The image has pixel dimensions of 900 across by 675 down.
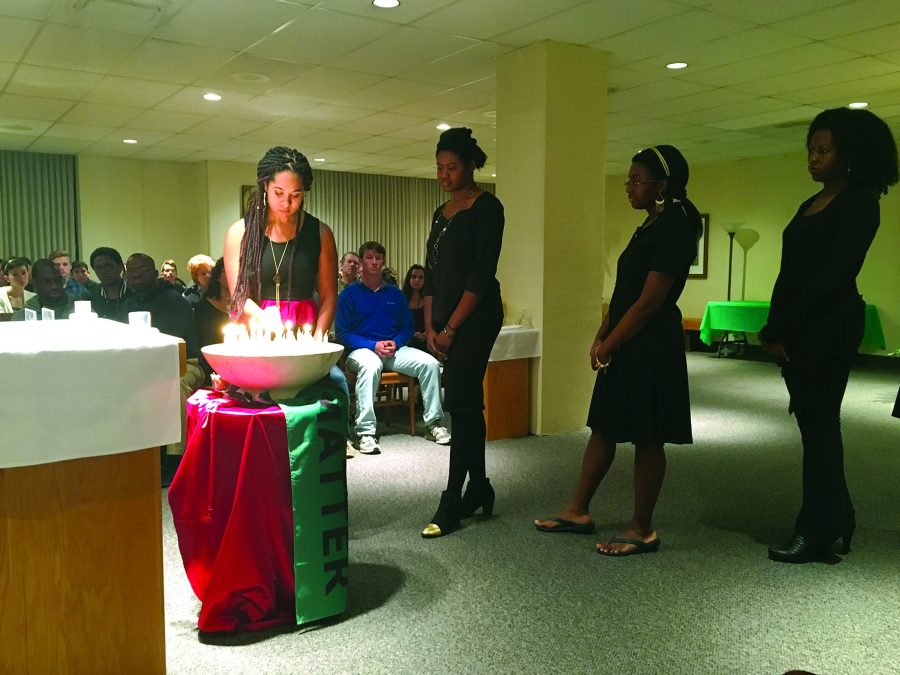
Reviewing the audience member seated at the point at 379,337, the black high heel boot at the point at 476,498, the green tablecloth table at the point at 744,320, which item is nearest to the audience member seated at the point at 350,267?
the audience member seated at the point at 379,337

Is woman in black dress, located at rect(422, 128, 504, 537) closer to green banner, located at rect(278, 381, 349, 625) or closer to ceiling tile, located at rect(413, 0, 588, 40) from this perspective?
green banner, located at rect(278, 381, 349, 625)

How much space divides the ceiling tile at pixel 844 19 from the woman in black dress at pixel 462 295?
2653 mm

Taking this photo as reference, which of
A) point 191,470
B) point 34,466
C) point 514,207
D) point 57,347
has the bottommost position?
point 191,470

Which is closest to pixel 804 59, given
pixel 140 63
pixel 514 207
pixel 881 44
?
pixel 881 44

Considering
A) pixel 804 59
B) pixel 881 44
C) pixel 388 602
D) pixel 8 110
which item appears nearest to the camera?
pixel 388 602

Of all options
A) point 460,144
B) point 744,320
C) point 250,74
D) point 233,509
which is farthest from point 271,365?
point 744,320

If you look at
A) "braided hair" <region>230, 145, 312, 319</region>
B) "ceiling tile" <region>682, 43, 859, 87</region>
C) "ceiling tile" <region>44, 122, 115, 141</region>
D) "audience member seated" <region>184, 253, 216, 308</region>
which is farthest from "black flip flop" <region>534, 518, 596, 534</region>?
"ceiling tile" <region>44, 122, 115, 141</region>

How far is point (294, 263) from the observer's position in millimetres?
2305

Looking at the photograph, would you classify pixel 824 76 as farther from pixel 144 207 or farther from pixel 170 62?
pixel 144 207

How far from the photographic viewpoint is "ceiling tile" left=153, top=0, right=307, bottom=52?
399 centimetres

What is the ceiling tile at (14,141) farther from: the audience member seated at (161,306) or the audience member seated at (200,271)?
the audience member seated at (161,306)

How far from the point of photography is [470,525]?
9.54ft

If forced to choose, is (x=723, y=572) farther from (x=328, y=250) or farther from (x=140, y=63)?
(x=140, y=63)

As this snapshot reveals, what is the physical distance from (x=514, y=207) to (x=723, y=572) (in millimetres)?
2847
